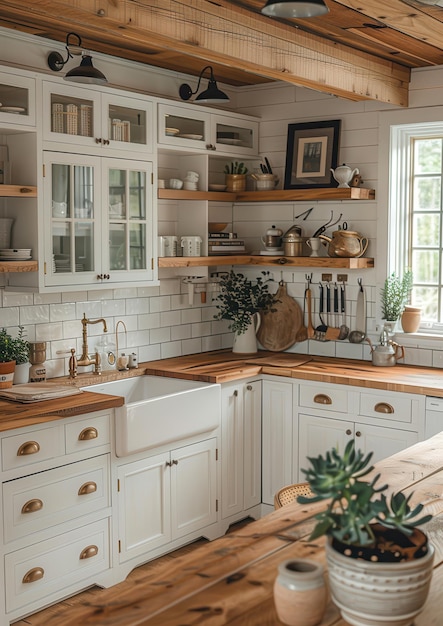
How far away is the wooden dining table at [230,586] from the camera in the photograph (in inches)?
69.7

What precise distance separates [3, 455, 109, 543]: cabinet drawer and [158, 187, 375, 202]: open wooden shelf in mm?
1836

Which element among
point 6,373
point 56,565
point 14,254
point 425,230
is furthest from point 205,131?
point 56,565

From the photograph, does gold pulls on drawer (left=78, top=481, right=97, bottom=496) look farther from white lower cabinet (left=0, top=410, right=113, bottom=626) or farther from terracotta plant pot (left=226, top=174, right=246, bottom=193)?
terracotta plant pot (left=226, top=174, right=246, bottom=193)

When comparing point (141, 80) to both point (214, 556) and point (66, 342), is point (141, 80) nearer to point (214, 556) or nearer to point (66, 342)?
point (66, 342)

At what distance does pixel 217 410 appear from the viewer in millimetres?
4836

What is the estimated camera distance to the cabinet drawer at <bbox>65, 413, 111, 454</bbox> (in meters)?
4.00

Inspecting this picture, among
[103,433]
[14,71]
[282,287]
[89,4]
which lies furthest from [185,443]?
[89,4]

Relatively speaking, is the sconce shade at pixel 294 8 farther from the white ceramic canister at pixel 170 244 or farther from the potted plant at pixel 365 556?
the white ceramic canister at pixel 170 244

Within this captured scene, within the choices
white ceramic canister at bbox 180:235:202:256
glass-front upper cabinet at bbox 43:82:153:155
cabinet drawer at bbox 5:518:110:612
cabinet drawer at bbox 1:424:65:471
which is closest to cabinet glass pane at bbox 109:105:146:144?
glass-front upper cabinet at bbox 43:82:153:155

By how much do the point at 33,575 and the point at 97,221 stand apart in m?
1.92

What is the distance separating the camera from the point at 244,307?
221 inches

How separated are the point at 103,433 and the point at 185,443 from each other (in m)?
0.66

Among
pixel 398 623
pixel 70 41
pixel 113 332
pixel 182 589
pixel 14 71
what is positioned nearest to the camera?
pixel 398 623

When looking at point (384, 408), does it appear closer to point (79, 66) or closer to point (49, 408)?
point (49, 408)
